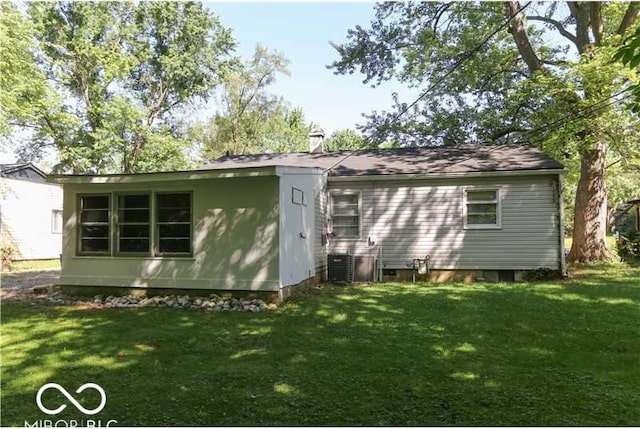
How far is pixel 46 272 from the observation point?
13.8m

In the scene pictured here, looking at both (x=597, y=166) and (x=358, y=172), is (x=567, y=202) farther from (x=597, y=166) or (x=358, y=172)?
(x=358, y=172)

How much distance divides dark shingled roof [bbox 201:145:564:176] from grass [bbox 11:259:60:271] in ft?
25.3

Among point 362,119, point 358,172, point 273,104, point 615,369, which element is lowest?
point 615,369

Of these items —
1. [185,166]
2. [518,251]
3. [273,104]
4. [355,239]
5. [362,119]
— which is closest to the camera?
[518,251]

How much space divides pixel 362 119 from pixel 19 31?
13732mm

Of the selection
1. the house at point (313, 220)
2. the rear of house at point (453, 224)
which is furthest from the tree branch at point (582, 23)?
the rear of house at point (453, 224)

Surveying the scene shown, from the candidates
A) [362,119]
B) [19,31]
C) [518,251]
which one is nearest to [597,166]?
[518,251]

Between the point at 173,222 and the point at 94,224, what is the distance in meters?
1.80

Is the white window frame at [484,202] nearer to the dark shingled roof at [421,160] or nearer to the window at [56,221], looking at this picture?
the dark shingled roof at [421,160]

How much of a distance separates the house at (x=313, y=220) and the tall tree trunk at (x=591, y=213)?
3144mm

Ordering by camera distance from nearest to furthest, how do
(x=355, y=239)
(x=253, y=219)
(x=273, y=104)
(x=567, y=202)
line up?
(x=253, y=219) → (x=355, y=239) → (x=567, y=202) → (x=273, y=104)

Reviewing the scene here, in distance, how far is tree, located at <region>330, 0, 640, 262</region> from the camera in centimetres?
1216

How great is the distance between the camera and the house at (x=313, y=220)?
816 centimetres

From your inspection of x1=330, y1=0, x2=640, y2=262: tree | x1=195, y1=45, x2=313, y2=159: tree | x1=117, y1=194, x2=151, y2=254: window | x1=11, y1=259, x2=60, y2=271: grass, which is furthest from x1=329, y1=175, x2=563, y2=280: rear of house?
x1=195, y1=45, x2=313, y2=159: tree
